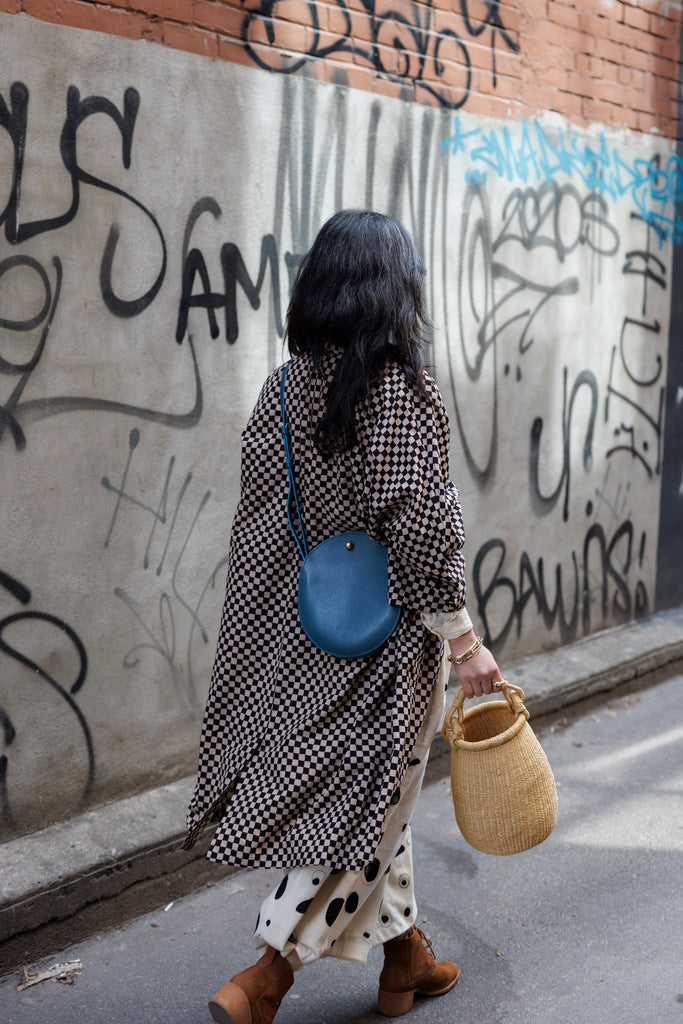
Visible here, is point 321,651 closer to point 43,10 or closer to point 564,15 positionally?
point 43,10

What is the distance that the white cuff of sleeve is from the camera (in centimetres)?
225

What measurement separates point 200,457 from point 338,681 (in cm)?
134

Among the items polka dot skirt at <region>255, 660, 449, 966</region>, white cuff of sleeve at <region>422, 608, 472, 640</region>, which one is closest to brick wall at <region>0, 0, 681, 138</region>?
white cuff of sleeve at <region>422, 608, 472, 640</region>

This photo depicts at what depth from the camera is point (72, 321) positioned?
Result: 304 cm

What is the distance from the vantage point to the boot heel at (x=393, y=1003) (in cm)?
259

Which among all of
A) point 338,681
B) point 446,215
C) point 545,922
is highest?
point 446,215

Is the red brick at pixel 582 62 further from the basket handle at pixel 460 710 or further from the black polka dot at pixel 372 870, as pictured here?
the black polka dot at pixel 372 870

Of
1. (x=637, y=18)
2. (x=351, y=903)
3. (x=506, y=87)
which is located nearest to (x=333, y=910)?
(x=351, y=903)

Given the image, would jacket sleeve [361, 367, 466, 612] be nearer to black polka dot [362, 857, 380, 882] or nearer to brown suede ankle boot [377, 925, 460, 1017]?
black polka dot [362, 857, 380, 882]

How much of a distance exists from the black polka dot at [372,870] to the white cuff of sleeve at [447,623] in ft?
1.73

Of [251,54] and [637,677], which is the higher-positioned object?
[251,54]

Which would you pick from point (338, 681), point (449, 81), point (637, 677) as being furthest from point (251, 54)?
point (637, 677)

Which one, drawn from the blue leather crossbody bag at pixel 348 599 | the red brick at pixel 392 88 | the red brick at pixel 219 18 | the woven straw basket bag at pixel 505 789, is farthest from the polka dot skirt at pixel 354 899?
the red brick at pixel 392 88

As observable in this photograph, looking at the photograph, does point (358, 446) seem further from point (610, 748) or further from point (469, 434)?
point (610, 748)
